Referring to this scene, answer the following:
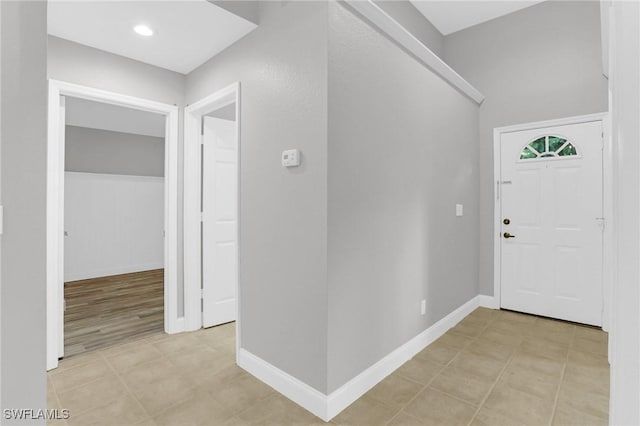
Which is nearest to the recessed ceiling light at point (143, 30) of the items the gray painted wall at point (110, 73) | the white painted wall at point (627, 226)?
the gray painted wall at point (110, 73)

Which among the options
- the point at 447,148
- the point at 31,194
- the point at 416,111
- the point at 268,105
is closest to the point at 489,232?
the point at 447,148

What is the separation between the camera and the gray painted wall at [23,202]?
110cm

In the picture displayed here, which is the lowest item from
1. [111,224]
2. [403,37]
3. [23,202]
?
[111,224]

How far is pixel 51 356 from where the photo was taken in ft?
8.22

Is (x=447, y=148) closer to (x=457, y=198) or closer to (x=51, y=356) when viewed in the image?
(x=457, y=198)

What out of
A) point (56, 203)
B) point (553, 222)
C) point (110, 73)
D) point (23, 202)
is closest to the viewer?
point (23, 202)

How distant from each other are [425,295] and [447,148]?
4.90 feet

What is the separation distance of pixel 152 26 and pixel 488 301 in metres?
4.43

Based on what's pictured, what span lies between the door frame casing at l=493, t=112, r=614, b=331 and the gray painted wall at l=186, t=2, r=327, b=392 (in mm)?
2856

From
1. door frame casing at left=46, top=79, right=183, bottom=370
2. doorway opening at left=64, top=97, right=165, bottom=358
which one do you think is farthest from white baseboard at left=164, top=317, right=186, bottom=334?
doorway opening at left=64, top=97, right=165, bottom=358

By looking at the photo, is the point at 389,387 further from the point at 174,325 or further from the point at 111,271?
the point at 111,271

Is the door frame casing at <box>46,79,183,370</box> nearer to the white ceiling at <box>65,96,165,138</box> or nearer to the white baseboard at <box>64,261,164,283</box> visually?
the white ceiling at <box>65,96,165,138</box>

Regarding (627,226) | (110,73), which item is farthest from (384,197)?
(110,73)

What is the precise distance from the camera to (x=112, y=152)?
6.30 metres
